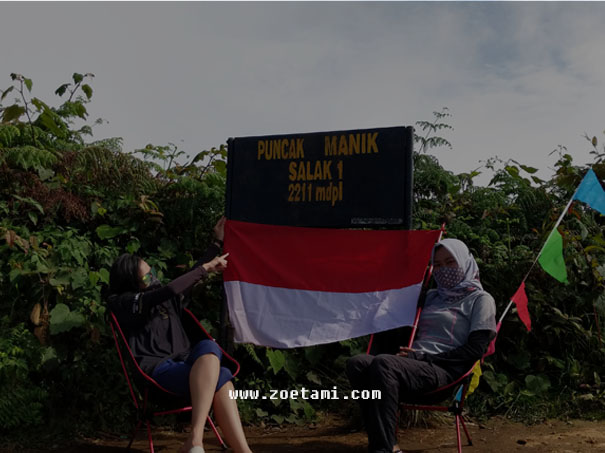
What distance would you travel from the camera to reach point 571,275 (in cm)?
643

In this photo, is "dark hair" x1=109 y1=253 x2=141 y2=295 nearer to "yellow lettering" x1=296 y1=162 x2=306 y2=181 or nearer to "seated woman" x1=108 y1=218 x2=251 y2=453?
"seated woman" x1=108 y1=218 x2=251 y2=453

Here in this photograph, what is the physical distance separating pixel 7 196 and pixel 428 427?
458 cm

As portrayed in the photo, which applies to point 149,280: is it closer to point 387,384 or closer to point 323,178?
point 323,178

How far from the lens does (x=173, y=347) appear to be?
4535 millimetres

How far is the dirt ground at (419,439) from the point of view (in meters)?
4.83

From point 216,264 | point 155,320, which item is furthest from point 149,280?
point 216,264

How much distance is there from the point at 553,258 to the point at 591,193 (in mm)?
656

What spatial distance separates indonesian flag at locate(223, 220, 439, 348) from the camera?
4.84 m

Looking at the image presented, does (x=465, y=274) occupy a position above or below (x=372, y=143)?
below

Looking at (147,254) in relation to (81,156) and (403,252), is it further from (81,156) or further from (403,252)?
(403,252)

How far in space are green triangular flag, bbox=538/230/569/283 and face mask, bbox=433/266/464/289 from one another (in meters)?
1.14

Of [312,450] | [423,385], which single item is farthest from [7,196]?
[423,385]

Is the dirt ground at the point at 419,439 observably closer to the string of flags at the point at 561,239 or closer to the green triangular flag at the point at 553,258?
the string of flags at the point at 561,239

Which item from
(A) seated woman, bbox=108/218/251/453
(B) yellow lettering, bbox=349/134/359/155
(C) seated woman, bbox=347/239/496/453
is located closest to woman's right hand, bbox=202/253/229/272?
(A) seated woman, bbox=108/218/251/453
